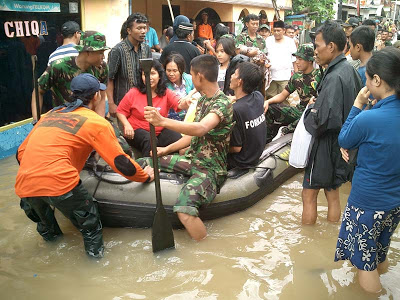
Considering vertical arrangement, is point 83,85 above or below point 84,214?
above

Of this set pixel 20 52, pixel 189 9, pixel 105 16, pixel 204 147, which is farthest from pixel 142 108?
pixel 189 9

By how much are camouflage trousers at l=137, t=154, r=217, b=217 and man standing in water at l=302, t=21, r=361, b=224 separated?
86 centimetres

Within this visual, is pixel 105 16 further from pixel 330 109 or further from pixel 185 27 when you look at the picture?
pixel 330 109

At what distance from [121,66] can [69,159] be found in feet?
7.36

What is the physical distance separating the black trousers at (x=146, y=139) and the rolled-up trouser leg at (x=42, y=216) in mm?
1284

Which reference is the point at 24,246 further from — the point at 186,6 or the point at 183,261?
the point at 186,6

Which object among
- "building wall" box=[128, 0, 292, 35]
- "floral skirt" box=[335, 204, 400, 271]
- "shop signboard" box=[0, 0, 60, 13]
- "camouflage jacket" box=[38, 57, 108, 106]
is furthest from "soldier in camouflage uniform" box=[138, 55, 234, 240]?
"building wall" box=[128, 0, 292, 35]

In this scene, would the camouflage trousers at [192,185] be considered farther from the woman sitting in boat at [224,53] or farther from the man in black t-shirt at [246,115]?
the woman sitting in boat at [224,53]

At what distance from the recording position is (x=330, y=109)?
130 inches

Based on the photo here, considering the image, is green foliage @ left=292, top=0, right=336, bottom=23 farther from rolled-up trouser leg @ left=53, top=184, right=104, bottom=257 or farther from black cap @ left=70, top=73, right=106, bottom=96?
rolled-up trouser leg @ left=53, top=184, right=104, bottom=257

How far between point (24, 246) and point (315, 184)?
253 cm

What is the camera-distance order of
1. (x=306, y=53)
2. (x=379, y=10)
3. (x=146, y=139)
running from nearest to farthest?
(x=146, y=139) < (x=306, y=53) < (x=379, y=10)

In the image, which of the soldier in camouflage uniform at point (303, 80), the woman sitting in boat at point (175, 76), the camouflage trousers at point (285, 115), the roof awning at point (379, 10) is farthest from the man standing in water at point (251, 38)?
the roof awning at point (379, 10)

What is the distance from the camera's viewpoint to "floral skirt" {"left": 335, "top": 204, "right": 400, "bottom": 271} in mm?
2613
